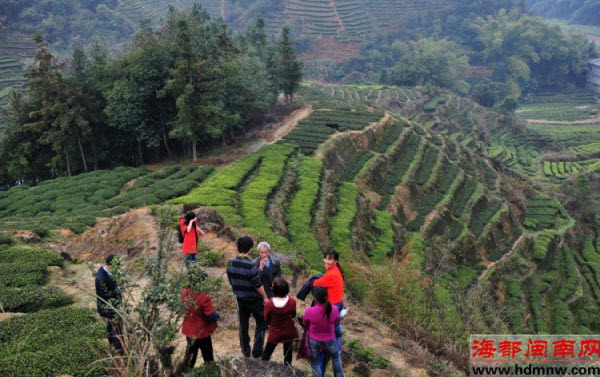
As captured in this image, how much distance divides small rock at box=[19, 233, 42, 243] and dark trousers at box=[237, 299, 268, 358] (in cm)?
1179

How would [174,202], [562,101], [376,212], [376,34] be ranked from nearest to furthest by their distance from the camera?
[174,202] < [376,212] < [562,101] < [376,34]

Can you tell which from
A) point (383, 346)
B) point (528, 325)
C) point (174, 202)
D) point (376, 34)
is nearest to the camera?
point (383, 346)

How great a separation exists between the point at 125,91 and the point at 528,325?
28.8 m

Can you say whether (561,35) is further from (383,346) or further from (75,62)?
(383,346)

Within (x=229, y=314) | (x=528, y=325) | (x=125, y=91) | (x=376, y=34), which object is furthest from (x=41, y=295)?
(x=376, y=34)

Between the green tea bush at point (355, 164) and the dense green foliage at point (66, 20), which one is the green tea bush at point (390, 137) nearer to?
the green tea bush at point (355, 164)

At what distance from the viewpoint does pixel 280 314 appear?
726 cm

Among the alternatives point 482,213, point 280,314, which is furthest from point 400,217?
point 280,314

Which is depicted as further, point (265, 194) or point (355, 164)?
point (355, 164)

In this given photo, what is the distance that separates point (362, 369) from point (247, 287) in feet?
11.5

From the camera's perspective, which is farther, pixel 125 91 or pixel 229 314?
pixel 125 91

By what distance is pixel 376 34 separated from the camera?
105438 mm

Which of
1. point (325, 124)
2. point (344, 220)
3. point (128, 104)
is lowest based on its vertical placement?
point (344, 220)

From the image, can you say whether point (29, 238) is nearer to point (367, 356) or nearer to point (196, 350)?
point (196, 350)
